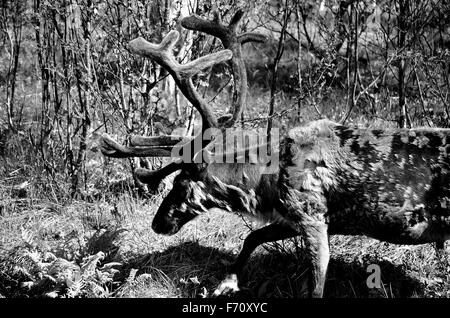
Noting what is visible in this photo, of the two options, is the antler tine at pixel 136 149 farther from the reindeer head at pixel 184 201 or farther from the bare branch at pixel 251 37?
the bare branch at pixel 251 37

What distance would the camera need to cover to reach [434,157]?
4.48 meters

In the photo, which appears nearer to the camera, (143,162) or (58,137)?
(143,162)

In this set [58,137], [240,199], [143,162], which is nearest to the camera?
[240,199]

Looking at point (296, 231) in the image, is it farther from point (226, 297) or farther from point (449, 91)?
point (449, 91)

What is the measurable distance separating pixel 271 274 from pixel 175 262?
883 mm

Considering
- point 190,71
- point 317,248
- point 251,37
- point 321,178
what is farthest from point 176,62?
point 317,248

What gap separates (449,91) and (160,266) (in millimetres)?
3829

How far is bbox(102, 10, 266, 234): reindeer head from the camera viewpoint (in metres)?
4.62

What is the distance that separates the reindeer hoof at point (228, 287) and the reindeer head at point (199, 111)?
1.91 ft

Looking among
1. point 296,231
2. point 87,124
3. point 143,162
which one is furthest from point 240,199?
point 87,124

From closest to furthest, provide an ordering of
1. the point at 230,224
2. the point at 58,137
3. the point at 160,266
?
the point at 160,266 → the point at 230,224 → the point at 58,137

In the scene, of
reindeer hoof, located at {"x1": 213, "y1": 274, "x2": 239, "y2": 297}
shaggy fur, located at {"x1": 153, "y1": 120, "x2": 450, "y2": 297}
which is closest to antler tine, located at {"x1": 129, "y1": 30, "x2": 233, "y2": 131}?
shaggy fur, located at {"x1": 153, "y1": 120, "x2": 450, "y2": 297}

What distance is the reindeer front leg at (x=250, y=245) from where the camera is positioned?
506cm

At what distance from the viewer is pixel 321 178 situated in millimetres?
4590
